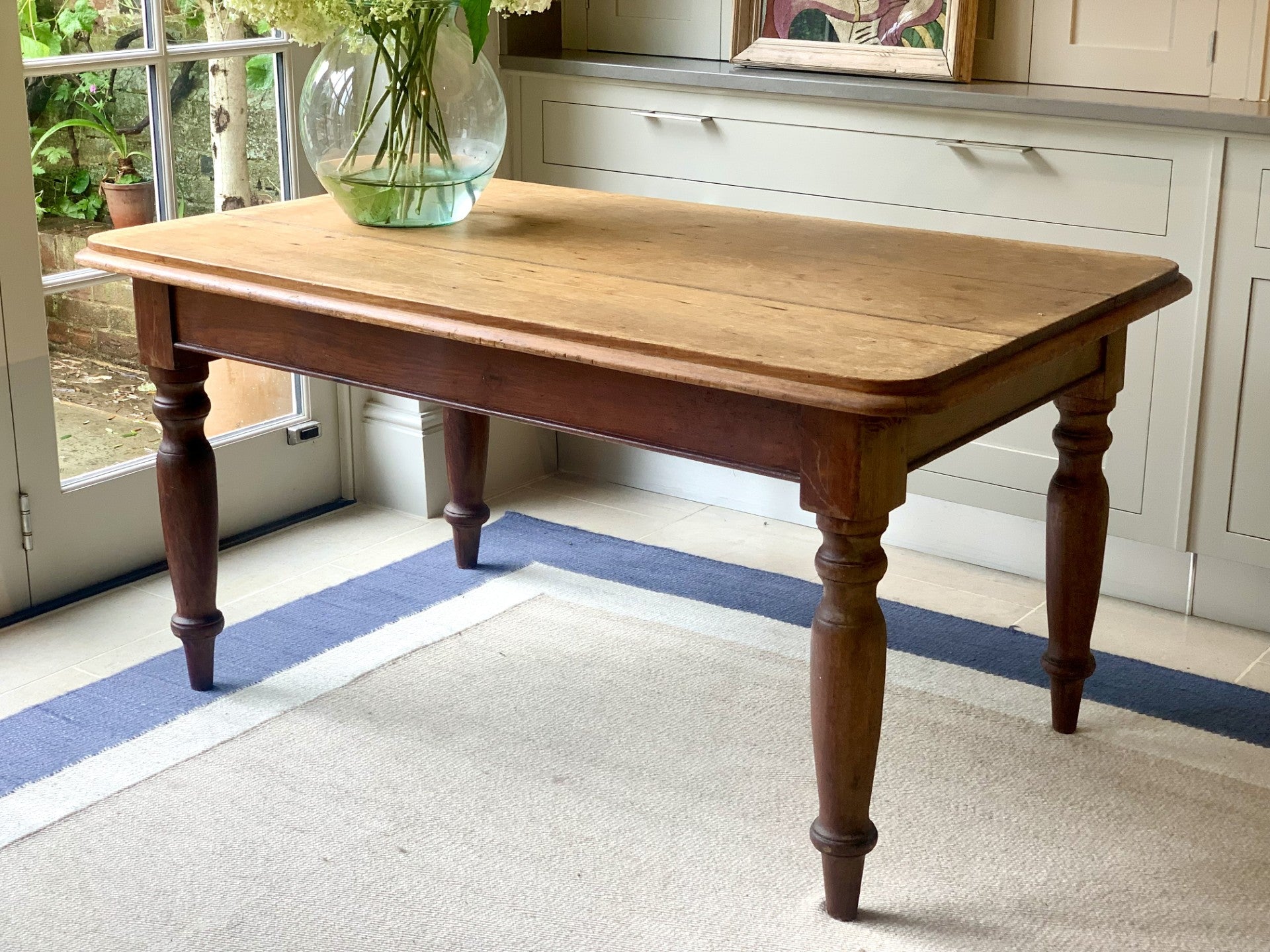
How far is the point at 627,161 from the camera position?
11.0ft

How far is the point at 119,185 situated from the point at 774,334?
1.75 metres

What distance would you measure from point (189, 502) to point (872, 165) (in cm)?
152

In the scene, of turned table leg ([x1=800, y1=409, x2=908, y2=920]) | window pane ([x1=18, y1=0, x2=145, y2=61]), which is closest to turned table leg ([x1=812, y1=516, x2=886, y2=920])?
turned table leg ([x1=800, y1=409, x2=908, y2=920])

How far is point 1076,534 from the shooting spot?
2229mm

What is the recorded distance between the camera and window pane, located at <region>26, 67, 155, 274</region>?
278 cm

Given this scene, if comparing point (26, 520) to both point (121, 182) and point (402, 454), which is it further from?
point (402, 454)

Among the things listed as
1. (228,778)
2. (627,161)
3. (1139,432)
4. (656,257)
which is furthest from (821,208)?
(228,778)

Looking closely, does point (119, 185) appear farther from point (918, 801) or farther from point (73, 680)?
point (918, 801)

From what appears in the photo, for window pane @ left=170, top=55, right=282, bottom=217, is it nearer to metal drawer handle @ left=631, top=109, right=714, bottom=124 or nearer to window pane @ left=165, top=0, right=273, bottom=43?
window pane @ left=165, top=0, right=273, bottom=43

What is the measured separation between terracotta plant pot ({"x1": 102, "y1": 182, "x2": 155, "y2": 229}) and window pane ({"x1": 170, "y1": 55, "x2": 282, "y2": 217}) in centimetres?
7

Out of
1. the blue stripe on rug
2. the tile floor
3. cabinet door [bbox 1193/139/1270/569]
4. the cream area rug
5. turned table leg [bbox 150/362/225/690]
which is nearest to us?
the cream area rug

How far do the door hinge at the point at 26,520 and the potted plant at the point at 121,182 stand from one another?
1.88 ft

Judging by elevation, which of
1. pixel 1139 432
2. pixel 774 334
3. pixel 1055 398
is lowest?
pixel 1139 432

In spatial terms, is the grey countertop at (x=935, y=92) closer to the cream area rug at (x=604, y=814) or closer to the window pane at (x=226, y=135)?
the window pane at (x=226, y=135)
